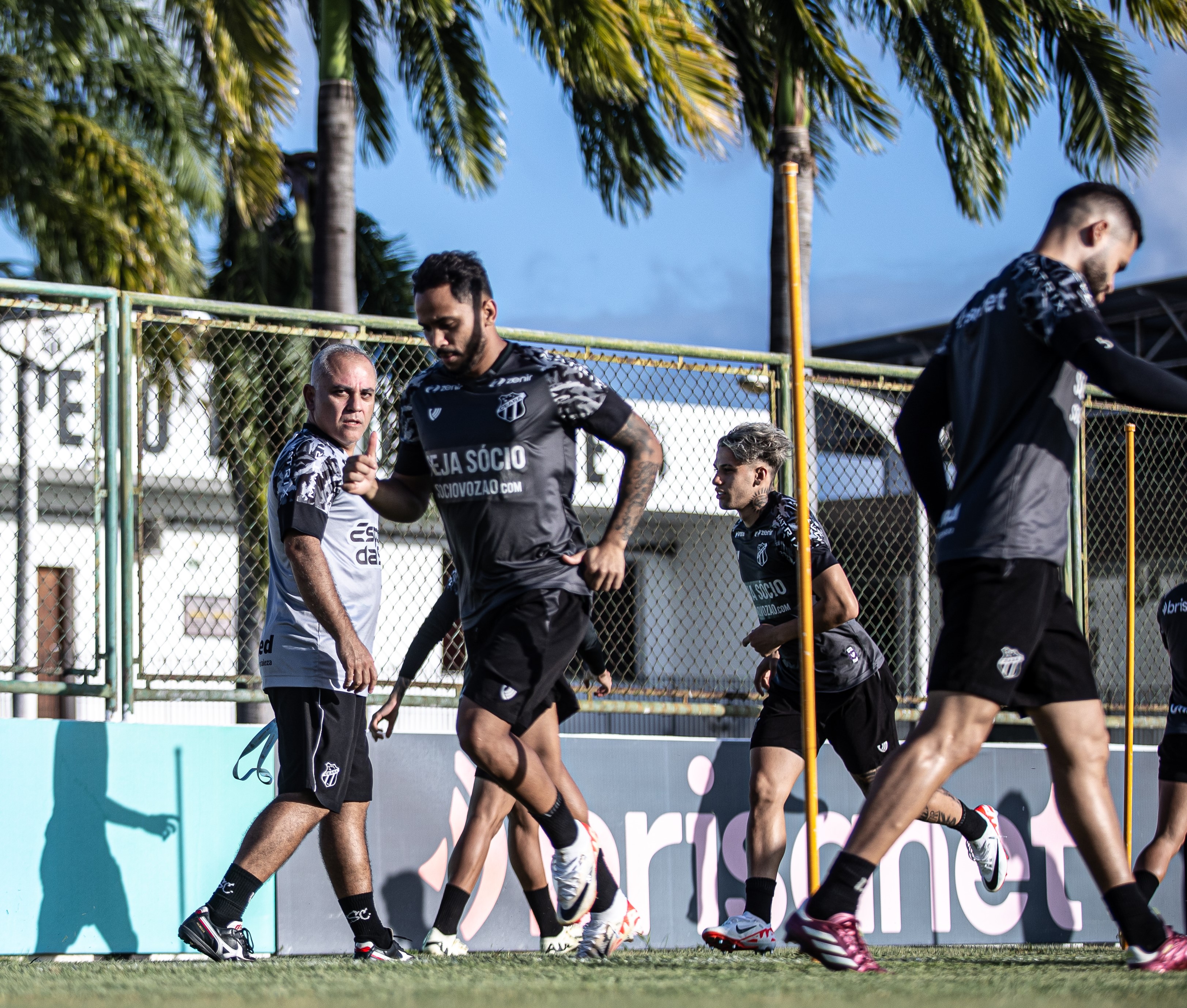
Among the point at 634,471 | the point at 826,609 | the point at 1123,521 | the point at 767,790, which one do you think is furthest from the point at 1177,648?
the point at 1123,521

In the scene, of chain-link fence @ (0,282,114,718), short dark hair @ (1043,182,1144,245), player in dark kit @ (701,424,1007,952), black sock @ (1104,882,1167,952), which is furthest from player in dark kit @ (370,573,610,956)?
short dark hair @ (1043,182,1144,245)

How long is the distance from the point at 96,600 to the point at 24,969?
1895 mm

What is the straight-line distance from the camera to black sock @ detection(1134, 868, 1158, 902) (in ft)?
18.7

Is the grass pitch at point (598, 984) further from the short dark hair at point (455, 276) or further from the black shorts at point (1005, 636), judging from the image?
the short dark hair at point (455, 276)

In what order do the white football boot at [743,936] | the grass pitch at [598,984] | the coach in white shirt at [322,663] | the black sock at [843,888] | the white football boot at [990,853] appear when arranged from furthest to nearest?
1. the white football boot at [990,853]
2. the white football boot at [743,936]
3. the coach in white shirt at [322,663]
4. the black sock at [843,888]
5. the grass pitch at [598,984]

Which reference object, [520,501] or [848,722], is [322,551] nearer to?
[520,501]

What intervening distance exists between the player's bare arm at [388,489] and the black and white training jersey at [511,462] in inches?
4.8

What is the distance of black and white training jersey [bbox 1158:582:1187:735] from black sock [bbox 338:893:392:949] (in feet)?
11.0

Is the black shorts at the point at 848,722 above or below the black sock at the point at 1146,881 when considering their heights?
above

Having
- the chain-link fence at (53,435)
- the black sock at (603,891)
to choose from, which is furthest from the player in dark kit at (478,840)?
the chain-link fence at (53,435)

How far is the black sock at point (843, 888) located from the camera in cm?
370

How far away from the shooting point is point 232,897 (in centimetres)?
484

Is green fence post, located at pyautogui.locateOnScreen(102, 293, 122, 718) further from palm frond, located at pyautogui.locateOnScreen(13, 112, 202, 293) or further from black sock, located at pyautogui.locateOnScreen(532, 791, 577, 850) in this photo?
palm frond, located at pyautogui.locateOnScreen(13, 112, 202, 293)

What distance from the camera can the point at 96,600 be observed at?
604cm
